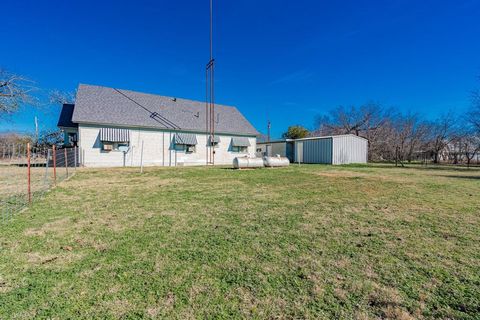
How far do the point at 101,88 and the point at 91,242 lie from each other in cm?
1982

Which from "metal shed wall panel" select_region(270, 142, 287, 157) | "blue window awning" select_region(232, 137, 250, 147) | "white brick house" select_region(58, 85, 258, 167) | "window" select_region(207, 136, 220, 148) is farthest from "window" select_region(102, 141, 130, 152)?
"metal shed wall panel" select_region(270, 142, 287, 157)

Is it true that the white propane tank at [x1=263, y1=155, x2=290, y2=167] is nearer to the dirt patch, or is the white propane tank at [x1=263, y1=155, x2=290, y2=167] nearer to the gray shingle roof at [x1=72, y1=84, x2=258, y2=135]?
the gray shingle roof at [x1=72, y1=84, x2=258, y2=135]

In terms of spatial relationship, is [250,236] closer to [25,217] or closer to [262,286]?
[262,286]

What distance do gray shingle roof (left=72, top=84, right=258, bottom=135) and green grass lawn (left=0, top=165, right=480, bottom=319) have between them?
14.2 meters

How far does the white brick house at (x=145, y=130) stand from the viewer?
15930 mm

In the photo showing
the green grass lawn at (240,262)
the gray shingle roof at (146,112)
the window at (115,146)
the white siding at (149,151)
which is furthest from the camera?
the gray shingle roof at (146,112)

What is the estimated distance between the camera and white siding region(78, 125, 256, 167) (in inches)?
617

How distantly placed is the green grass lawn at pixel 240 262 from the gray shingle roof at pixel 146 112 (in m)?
14.2

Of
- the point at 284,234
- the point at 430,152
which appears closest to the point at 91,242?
the point at 284,234

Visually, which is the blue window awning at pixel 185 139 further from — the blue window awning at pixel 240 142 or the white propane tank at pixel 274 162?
the white propane tank at pixel 274 162

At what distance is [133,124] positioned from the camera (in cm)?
1723

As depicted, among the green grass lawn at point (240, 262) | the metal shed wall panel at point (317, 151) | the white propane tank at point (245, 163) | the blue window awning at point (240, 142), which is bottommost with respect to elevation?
the green grass lawn at point (240, 262)

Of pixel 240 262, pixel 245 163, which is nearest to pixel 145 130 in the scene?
pixel 245 163

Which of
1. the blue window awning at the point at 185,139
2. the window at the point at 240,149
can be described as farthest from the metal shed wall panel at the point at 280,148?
the blue window awning at the point at 185,139
